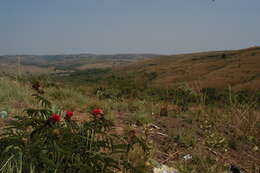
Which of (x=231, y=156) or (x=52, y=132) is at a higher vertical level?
(x=52, y=132)

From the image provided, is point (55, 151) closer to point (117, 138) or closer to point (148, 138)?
point (117, 138)

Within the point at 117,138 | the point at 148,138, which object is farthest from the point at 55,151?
the point at 148,138

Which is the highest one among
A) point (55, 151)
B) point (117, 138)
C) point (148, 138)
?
point (55, 151)

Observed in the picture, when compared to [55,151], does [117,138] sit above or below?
below

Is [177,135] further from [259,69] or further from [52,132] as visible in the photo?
[259,69]

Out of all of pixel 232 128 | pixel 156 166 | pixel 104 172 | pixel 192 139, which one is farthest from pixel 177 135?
pixel 104 172

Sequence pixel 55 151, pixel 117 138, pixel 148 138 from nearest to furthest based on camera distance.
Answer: pixel 55 151
pixel 117 138
pixel 148 138

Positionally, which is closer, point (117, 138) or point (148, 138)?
point (117, 138)

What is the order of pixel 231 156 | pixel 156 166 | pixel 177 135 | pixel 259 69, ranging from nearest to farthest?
pixel 156 166
pixel 231 156
pixel 177 135
pixel 259 69

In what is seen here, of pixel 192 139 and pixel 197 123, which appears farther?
pixel 197 123

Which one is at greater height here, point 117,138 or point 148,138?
point 117,138

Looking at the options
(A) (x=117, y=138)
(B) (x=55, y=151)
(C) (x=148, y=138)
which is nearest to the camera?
(B) (x=55, y=151)

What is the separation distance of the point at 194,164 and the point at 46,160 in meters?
1.66

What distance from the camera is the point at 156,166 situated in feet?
5.48
